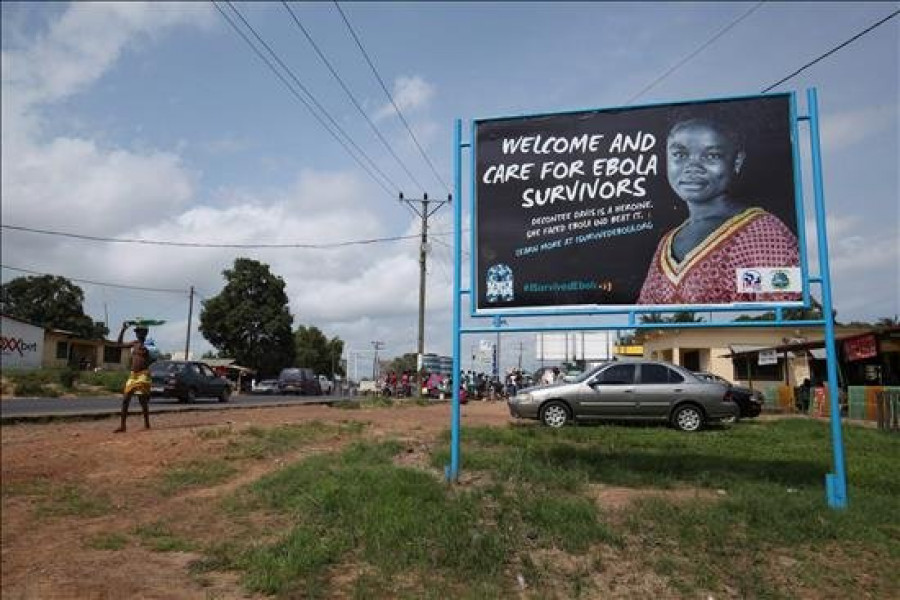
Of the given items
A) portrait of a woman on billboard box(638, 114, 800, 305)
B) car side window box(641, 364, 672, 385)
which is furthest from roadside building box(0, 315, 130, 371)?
portrait of a woman on billboard box(638, 114, 800, 305)

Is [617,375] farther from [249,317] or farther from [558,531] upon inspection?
[249,317]

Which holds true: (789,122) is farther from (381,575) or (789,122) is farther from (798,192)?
(381,575)

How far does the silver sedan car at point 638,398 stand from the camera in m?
14.0

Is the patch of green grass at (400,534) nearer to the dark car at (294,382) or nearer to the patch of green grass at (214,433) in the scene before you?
the patch of green grass at (214,433)

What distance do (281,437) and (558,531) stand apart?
6.38 meters

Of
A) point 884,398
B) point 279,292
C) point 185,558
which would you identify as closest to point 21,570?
point 185,558

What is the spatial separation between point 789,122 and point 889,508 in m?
3.69

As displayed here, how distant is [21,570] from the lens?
5105 millimetres

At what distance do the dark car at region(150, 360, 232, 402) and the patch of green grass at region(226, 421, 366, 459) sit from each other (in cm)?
925

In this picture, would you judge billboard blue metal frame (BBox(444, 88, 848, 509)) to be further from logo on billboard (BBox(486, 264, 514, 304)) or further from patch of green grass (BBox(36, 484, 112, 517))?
patch of green grass (BBox(36, 484, 112, 517))

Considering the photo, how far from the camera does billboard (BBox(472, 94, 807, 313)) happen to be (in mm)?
7242

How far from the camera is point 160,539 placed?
5.82 m

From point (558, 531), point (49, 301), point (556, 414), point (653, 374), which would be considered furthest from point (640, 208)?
point (49, 301)

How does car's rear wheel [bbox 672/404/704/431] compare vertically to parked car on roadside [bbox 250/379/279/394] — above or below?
below
